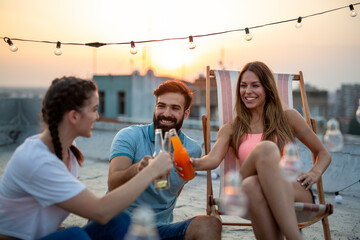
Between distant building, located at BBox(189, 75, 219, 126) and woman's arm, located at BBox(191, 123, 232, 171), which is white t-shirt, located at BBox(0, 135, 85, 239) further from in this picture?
distant building, located at BBox(189, 75, 219, 126)

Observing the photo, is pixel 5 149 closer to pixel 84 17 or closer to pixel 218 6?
pixel 84 17

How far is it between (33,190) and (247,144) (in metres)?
1.48

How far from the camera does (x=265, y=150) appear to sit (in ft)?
5.84

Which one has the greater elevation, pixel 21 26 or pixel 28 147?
pixel 21 26

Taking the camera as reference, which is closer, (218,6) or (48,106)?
(48,106)

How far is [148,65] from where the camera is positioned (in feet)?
96.0

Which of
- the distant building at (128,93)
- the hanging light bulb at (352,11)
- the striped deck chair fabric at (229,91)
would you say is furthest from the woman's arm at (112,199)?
the distant building at (128,93)

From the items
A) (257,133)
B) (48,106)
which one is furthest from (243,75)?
(48,106)

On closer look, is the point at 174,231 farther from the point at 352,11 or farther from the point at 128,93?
the point at 128,93

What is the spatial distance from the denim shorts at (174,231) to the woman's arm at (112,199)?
487mm

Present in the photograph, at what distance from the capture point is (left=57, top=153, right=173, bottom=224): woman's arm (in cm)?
130

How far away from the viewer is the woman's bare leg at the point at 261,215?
171 centimetres

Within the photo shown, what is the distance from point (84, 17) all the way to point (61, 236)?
5696 millimetres

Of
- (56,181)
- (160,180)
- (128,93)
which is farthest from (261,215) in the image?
(128,93)
